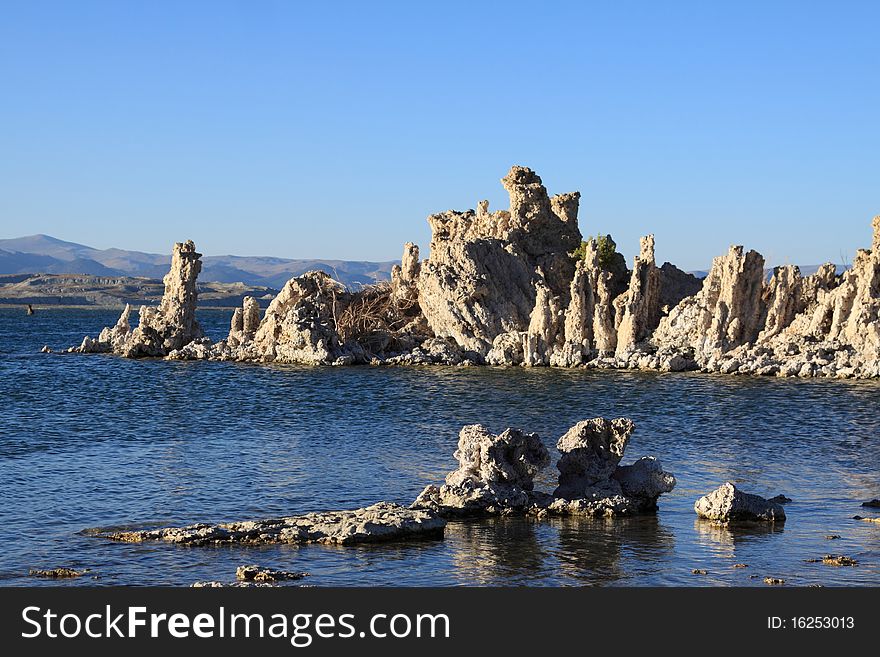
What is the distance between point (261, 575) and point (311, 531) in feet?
12.1

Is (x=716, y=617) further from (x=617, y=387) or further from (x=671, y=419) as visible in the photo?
(x=617, y=387)

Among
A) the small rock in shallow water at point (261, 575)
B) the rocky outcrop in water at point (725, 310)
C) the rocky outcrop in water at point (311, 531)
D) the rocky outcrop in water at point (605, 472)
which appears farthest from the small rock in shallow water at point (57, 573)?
the rocky outcrop in water at point (725, 310)

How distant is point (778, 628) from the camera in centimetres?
1656

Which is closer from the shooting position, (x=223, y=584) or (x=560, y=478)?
(x=223, y=584)

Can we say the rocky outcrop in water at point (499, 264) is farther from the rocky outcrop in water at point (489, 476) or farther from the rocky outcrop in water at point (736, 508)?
the rocky outcrop in water at point (736, 508)

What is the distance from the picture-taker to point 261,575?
20.8 meters

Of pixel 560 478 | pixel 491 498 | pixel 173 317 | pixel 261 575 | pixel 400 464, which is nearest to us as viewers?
pixel 261 575

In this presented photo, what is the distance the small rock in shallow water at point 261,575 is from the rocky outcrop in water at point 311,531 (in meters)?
2.81

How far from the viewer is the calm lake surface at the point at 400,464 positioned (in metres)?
22.3

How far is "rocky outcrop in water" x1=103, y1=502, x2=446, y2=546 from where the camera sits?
24.0 metres

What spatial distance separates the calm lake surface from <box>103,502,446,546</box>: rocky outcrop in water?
421 millimetres

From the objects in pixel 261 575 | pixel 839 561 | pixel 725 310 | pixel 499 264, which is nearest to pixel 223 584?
pixel 261 575

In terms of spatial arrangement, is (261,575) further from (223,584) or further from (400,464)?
(400,464)

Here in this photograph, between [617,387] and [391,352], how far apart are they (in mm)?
23379
